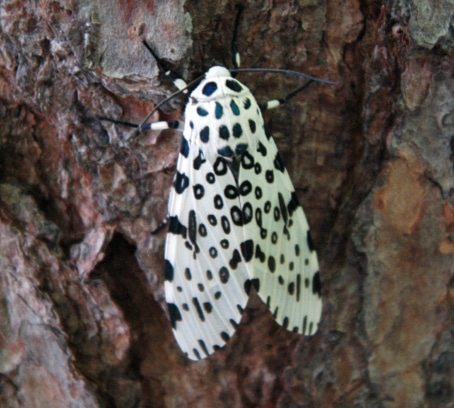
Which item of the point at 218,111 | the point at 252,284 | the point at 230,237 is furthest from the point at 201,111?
the point at 252,284

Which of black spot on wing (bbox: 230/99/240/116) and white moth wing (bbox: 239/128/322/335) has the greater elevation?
black spot on wing (bbox: 230/99/240/116)

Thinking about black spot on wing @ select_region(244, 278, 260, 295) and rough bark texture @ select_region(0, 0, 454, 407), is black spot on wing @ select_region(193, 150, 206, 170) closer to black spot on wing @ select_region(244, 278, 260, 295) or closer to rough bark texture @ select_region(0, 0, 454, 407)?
rough bark texture @ select_region(0, 0, 454, 407)

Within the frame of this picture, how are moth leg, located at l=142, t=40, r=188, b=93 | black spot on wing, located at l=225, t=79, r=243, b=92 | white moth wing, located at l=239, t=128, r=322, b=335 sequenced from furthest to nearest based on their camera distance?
white moth wing, located at l=239, t=128, r=322, b=335
black spot on wing, located at l=225, t=79, r=243, b=92
moth leg, located at l=142, t=40, r=188, b=93

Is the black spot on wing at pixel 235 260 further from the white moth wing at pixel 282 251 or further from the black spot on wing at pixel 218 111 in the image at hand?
the black spot on wing at pixel 218 111

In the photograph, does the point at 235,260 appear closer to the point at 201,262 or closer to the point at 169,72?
the point at 201,262

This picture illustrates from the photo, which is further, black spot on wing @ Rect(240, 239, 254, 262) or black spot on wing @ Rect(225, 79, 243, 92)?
black spot on wing @ Rect(240, 239, 254, 262)

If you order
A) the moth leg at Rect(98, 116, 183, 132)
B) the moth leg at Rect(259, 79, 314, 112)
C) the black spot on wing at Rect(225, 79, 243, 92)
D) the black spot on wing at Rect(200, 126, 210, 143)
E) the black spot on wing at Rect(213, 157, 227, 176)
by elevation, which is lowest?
the black spot on wing at Rect(213, 157, 227, 176)

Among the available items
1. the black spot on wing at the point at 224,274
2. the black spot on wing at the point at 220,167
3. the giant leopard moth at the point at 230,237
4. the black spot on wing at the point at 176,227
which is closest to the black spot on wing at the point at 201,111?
the giant leopard moth at the point at 230,237

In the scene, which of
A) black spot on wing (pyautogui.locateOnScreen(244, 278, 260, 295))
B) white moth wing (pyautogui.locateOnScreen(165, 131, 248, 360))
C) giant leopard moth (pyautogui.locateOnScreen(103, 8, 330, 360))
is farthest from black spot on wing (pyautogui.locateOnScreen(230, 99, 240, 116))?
black spot on wing (pyautogui.locateOnScreen(244, 278, 260, 295))
